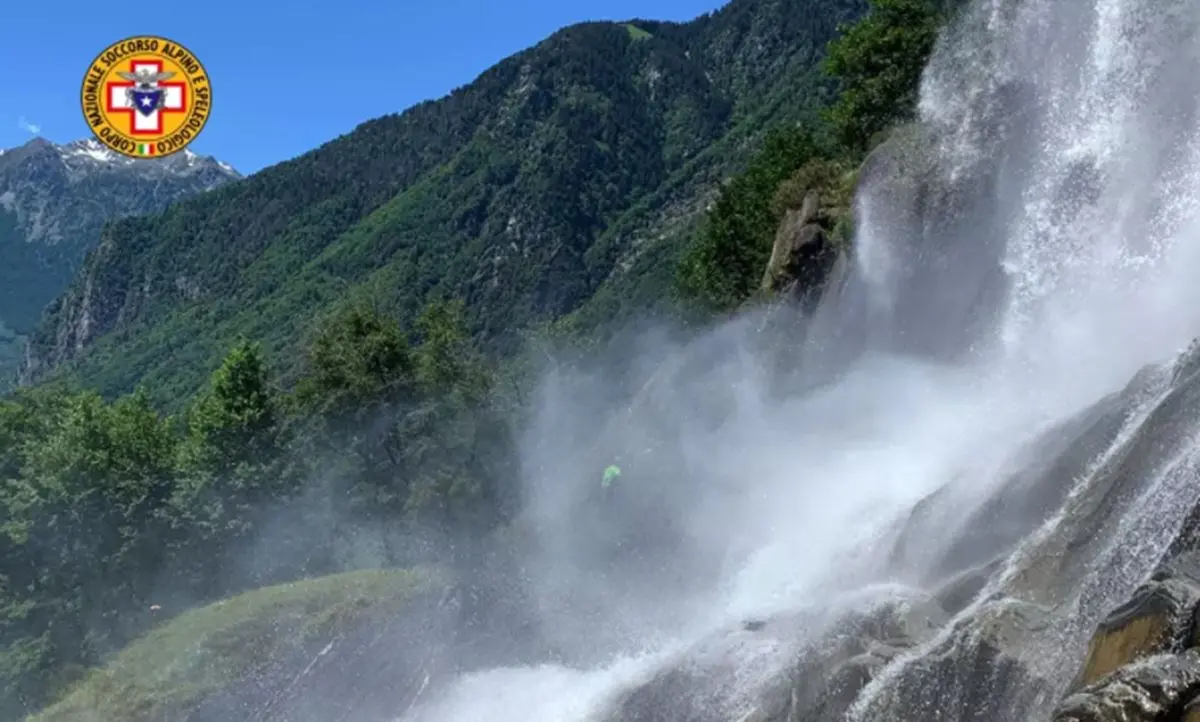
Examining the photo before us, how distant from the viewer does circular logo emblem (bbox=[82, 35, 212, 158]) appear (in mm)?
25969

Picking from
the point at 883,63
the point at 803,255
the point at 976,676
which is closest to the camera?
the point at 976,676

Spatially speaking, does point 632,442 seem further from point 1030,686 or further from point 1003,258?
point 1030,686

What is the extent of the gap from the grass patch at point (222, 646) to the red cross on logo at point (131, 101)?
48.6 ft

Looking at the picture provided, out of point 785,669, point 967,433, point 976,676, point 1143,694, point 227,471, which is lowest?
point 785,669

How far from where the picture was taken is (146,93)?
86.1 ft

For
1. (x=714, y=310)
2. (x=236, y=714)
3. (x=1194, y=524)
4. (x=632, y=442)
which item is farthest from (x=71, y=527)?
(x=1194, y=524)

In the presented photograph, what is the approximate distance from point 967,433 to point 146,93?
20.4 meters

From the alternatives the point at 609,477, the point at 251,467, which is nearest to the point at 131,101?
the point at 609,477

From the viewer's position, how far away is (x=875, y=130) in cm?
4306

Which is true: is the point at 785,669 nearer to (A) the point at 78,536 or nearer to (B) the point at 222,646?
(B) the point at 222,646

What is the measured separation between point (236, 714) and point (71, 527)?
16383 millimetres

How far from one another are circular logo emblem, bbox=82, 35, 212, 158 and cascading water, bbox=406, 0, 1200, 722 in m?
15.3

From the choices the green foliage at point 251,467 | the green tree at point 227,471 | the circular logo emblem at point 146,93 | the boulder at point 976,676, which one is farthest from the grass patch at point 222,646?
the boulder at point 976,676

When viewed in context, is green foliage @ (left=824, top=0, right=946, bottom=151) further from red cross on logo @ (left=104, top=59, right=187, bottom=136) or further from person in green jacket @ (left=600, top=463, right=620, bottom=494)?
red cross on logo @ (left=104, top=59, right=187, bottom=136)
